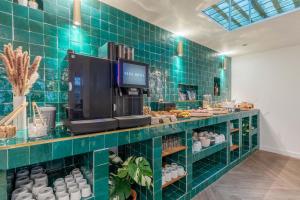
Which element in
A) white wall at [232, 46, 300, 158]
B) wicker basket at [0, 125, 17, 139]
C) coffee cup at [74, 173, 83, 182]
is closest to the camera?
wicker basket at [0, 125, 17, 139]

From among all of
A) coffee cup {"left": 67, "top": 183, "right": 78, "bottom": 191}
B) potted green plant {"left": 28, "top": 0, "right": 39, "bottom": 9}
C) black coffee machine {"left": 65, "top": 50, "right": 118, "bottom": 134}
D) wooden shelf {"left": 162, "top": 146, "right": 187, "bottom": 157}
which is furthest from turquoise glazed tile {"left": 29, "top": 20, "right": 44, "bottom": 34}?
wooden shelf {"left": 162, "top": 146, "right": 187, "bottom": 157}

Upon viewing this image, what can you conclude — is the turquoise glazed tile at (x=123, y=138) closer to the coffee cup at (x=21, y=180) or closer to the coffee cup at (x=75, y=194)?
the coffee cup at (x=75, y=194)

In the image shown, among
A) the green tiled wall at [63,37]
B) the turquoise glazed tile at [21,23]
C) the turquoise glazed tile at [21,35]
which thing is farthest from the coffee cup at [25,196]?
the turquoise glazed tile at [21,23]

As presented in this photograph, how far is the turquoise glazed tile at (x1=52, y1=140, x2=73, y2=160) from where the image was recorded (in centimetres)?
112

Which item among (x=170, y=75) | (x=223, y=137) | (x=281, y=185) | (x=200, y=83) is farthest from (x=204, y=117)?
(x=281, y=185)

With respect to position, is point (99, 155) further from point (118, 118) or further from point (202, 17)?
point (202, 17)

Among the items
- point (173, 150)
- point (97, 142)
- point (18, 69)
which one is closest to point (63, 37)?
point (18, 69)

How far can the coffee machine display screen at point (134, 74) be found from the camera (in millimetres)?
1539

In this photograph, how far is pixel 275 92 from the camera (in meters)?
4.07

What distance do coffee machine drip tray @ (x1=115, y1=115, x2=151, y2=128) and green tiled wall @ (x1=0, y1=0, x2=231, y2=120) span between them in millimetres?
692

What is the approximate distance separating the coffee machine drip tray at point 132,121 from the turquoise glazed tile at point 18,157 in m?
0.65

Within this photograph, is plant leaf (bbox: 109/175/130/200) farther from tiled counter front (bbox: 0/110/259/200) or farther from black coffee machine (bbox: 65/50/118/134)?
black coffee machine (bbox: 65/50/118/134)

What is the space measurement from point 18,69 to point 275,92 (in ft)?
15.7

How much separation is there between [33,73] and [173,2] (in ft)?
5.55
